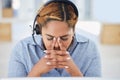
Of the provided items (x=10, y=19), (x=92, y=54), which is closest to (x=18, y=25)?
(x=10, y=19)

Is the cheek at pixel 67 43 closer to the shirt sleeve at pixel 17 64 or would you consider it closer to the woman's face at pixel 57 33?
the woman's face at pixel 57 33

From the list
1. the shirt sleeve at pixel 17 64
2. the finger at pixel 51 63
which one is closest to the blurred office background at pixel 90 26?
the shirt sleeve at pixel 17 64

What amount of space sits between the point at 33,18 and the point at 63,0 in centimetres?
14

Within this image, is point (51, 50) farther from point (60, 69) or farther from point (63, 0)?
point (63, 0)

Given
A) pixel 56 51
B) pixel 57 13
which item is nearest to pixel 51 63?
pixel 56 51

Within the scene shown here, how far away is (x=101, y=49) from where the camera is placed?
2.45ft

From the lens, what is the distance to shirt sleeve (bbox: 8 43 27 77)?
72 centimetres

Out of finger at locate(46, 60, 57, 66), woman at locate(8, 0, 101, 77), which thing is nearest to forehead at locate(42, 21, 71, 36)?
woman at locate(8, 0, 101, 77)

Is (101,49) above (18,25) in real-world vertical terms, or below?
below

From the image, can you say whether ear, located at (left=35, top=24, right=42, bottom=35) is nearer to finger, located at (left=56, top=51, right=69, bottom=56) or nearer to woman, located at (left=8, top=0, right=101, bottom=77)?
woman, located at (left=8, top=0, right=101, bottom=77)

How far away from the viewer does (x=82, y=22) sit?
2.36 ft

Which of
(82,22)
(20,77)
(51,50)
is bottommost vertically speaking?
(20,77)

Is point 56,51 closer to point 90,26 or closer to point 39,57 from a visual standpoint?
point 39,57

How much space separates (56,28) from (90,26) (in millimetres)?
148
